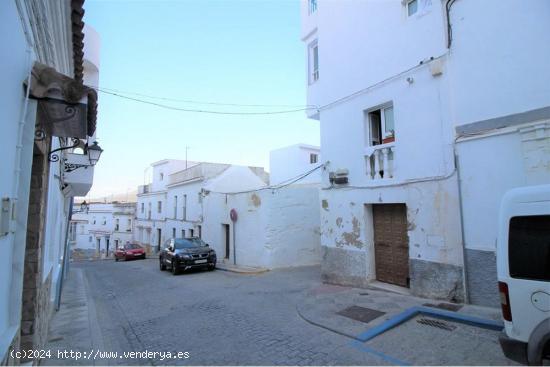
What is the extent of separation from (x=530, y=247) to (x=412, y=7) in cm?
656

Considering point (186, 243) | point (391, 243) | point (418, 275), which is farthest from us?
point (186, 243)

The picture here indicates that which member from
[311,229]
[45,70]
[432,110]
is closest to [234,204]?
[311,229]

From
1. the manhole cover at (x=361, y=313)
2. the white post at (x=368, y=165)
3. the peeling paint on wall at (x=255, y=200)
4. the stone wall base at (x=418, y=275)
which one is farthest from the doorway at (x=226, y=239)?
the manhole cover at (x=361, y=313)

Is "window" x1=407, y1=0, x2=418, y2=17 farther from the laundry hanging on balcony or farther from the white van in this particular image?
the laundry hanging on balcony

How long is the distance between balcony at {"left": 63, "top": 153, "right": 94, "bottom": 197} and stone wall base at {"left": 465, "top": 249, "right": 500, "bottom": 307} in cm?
948

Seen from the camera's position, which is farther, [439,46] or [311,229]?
[311,229]

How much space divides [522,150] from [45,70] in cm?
673

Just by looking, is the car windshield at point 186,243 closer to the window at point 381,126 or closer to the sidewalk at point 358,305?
the sidewalk at point 358,305

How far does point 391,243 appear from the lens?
7.92 metres

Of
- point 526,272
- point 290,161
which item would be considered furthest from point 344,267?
point 290,161

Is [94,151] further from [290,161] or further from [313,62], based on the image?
[290,161]

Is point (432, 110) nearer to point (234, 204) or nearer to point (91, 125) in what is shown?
point (91, 125)

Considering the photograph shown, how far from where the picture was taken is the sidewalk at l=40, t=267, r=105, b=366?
16.4 ft

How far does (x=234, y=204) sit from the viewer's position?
56.2 ft
